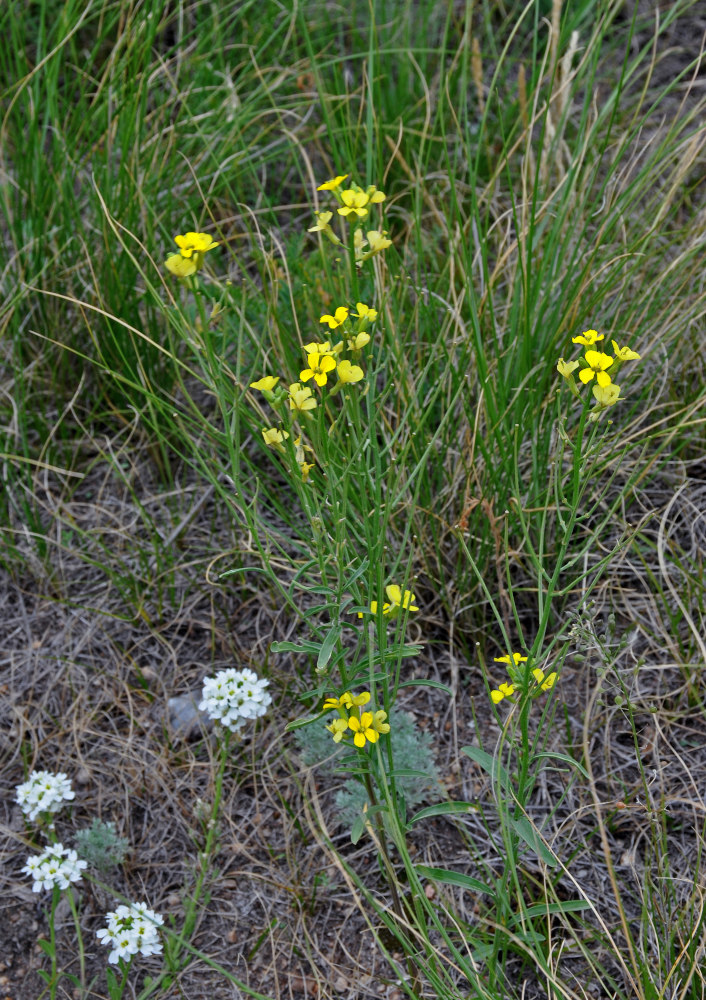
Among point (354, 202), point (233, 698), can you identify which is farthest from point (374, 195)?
point (233, 698)

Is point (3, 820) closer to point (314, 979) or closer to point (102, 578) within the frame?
point (102, 578)

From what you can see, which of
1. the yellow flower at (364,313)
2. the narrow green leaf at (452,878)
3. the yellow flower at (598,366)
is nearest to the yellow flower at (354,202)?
the yellow flower at (364,313)

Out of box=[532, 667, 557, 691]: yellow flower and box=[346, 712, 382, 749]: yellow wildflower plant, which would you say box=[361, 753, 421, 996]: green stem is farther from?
box=[532, 667, 557, 691]: yellow flower

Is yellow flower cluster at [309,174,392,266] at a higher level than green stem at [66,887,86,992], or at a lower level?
higher

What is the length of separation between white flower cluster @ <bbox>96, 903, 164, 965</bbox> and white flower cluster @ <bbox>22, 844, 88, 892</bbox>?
0.11 m

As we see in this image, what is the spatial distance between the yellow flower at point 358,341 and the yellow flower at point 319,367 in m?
0.03

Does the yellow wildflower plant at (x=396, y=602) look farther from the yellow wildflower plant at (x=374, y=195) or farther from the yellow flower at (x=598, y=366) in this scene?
the yellow wildflower plant at (x=374, y=195)

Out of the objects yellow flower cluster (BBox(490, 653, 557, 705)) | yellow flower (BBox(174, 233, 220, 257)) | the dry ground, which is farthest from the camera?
the dry ground

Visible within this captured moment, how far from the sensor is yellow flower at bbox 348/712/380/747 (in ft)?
4.06

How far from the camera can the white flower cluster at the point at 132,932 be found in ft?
4.73

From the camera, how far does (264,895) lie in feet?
5.32

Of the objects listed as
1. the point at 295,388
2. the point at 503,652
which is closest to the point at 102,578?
the point at 503,652

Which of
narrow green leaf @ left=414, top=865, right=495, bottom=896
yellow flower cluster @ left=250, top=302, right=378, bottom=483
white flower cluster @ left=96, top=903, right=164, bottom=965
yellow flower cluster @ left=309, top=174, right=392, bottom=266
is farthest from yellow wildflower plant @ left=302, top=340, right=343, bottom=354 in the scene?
white flower cluster @ left=96, top=903, right=164, bottom=965

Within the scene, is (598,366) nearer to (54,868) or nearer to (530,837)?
(530,837)
